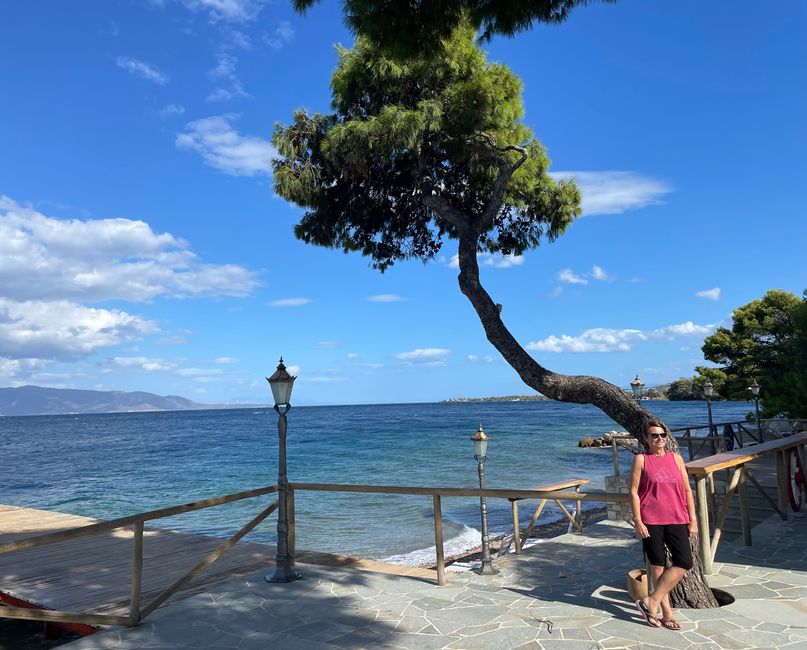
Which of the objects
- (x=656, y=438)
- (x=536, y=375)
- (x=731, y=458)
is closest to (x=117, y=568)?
(x=536, y=375)

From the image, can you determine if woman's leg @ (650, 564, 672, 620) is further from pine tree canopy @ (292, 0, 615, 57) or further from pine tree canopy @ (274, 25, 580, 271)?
pine tree canopy @ (292, 0, 615, 57)

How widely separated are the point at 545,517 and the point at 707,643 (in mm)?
12058

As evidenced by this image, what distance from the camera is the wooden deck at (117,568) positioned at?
22.0ft

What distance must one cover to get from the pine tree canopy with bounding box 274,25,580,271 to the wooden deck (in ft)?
14.8

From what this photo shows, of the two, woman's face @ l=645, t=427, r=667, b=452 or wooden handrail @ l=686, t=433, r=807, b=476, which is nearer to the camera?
woman's face @ l=645, t=427, r=667, b=452

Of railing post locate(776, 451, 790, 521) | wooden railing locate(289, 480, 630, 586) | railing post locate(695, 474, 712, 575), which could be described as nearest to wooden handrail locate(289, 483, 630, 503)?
wooden railing locate(289, 480, 630, 586)

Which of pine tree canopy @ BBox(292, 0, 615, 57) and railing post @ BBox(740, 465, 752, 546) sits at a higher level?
pine tree canopy @ BBox(292, 0, 615, 57)

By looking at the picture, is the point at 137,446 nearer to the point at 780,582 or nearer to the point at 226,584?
the point at 226,584

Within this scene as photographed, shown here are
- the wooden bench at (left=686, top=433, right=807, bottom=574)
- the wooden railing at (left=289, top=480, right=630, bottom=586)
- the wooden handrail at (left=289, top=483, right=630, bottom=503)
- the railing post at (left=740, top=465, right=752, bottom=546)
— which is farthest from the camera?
the railing post at (left=740, top=465, right=752, bottom=546)

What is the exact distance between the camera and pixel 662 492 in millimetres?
4684

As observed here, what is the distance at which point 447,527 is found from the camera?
15.0m

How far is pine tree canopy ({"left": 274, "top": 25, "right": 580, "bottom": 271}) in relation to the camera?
741 centimetres

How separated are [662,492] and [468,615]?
203 centimetres

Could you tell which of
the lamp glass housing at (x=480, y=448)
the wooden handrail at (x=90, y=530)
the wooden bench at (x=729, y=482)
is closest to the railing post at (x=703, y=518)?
the wooden bench at (x=729, y=482)
